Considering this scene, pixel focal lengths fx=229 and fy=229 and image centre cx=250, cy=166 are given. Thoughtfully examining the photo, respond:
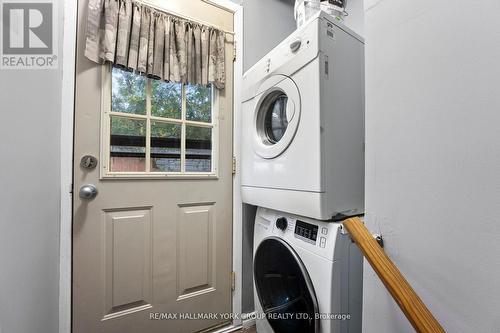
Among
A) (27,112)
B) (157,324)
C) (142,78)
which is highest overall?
(142,78)

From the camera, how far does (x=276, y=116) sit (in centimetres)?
126

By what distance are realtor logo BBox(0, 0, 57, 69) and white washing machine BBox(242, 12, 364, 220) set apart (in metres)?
0.97

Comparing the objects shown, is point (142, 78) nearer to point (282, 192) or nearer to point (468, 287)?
point (282, 192)

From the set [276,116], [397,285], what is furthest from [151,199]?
[397,285]

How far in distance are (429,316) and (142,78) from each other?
1452 mm

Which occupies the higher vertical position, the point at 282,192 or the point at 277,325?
the point at 282,192

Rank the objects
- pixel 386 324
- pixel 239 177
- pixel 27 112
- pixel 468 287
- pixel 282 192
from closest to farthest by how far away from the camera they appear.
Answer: pixel 468 287
pixel 386 324
pixel 27 112
pixel 282 192
pixel 239 177

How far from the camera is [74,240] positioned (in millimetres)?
1084

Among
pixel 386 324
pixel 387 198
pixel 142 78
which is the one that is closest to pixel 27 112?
pixel 142 78

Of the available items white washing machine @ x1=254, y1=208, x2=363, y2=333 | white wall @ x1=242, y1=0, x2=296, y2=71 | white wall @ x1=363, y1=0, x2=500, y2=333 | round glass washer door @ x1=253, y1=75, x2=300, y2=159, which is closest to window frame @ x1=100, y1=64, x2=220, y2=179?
round glass washer door @ x1=253, y1=75, x2=300, y2=159

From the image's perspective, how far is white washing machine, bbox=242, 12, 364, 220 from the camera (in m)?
0.91

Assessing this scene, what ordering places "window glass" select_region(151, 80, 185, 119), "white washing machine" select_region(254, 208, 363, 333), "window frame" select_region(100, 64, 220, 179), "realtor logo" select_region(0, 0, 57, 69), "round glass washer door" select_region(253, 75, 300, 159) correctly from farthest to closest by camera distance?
"window glass" select_region(151, 80, 185, 119) → "window frame" select_region(100, 64, 220, 179) → "round glass washer door" select_region(253, 75, 300, 159) → "white washing machine" select_region(254, 208, 363, 333) → "realtor logo" select_region(0, 0, 57, 69)

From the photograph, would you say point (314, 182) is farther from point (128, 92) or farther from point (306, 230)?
point (128, 92)

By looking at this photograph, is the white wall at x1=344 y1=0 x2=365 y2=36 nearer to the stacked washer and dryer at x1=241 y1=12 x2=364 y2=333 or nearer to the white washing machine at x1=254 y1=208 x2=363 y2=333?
the stacked washer and dryer at x1=241 y1=12 x2=364 y2=333
